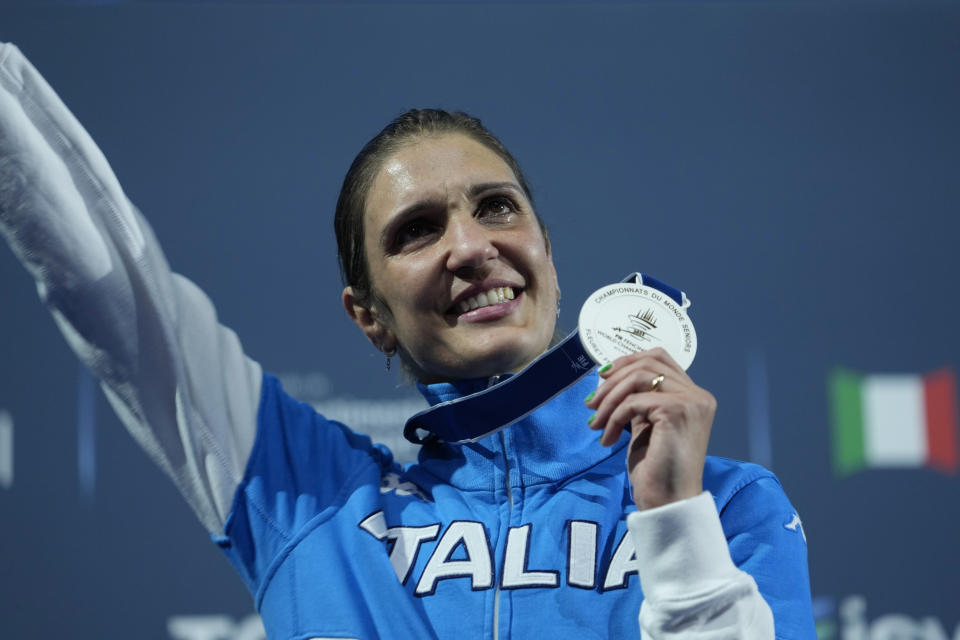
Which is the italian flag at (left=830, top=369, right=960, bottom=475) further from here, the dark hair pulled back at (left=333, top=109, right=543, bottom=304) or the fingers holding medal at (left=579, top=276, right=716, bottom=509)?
the fingers holding medal at (left=579, top=276, right=716, bottom=509)

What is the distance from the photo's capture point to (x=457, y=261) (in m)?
1.11

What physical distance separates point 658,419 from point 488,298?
1.10ft

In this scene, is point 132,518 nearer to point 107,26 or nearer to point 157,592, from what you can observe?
point 157,592

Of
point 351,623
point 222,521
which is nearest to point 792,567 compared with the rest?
point 351,623

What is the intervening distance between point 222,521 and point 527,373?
384mm

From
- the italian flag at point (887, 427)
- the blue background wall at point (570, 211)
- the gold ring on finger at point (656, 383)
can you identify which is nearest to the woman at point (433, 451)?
the gold ring on finger at point (656, 383)

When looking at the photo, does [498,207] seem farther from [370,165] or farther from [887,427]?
[887,427]

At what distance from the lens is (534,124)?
2.40 m

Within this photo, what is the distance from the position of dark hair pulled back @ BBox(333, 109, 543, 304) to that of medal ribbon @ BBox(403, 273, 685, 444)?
0.24 m

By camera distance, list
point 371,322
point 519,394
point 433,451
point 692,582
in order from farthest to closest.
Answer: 1. point 371,322
2. point 433,451
3. point 519,394
4. point 692,582

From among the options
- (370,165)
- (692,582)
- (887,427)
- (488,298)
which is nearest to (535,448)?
(488,298)

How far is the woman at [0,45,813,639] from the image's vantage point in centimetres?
86

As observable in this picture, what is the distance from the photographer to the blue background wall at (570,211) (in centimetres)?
216

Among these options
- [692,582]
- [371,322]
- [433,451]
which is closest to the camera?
[692,582]
